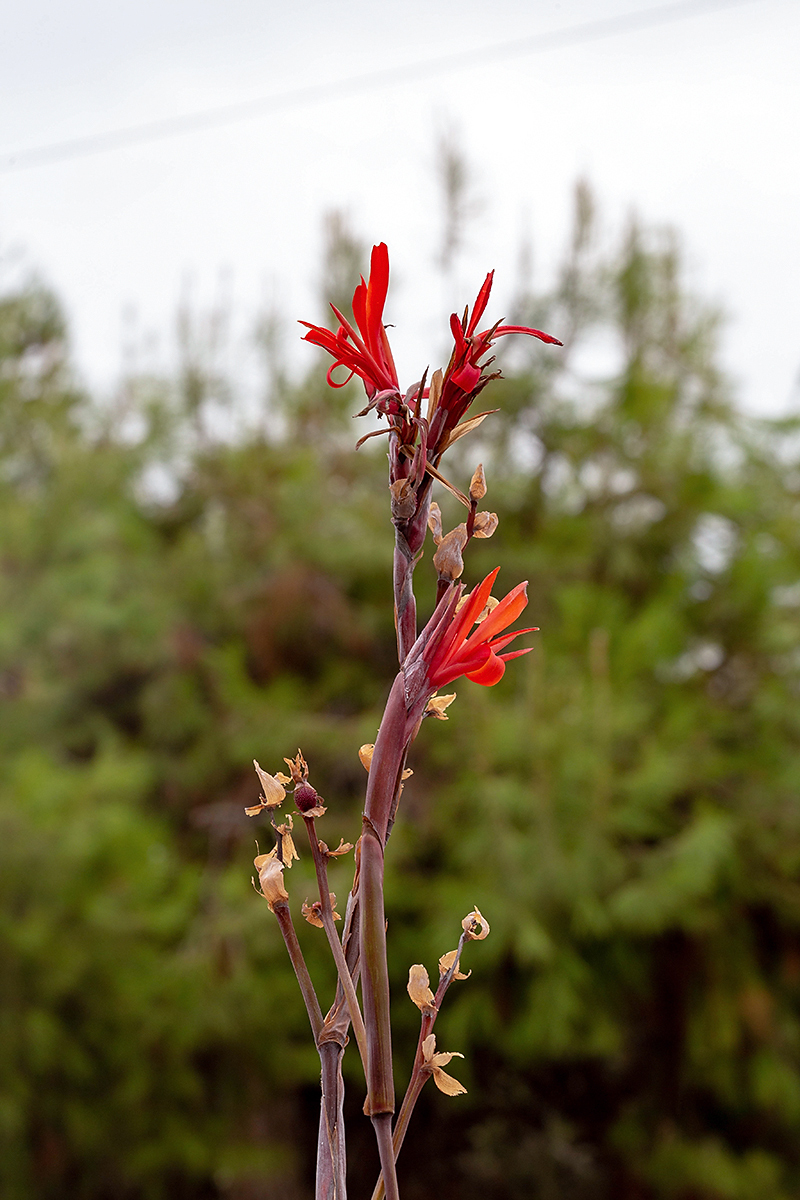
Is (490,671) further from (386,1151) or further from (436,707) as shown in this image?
(386,1151)

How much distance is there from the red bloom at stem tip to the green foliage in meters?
1.57

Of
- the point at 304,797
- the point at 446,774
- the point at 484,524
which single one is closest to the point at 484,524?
the point at 484,524

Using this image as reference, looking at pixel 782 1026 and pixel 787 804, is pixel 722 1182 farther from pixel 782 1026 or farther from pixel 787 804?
pixel 787 804

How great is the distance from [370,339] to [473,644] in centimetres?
10

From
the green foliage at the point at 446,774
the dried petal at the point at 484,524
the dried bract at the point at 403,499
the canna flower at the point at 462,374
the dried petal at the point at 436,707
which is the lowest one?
the green foliage at the point at 446,774

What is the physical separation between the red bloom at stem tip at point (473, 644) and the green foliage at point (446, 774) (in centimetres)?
157

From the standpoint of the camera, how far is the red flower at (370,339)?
12.1 inches

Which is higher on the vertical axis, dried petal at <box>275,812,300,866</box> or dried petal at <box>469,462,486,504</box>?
dried petal at <box>469,462,486,504</box>

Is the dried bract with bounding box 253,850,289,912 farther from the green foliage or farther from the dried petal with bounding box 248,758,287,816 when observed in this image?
the green foliage

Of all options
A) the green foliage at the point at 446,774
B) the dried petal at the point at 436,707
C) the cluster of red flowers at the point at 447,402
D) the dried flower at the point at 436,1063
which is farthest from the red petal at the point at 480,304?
the green foliage at the point at 446,774

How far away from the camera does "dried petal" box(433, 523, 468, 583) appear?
12.2 inches

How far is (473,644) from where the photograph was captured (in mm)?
307

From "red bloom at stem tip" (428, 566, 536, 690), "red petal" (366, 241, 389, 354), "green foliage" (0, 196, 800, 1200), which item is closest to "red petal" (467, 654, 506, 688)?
"red bloom at stem tip" (428, 566, 536, 690)

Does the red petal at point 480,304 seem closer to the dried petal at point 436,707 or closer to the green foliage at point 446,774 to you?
the dried petal at point 436,707
